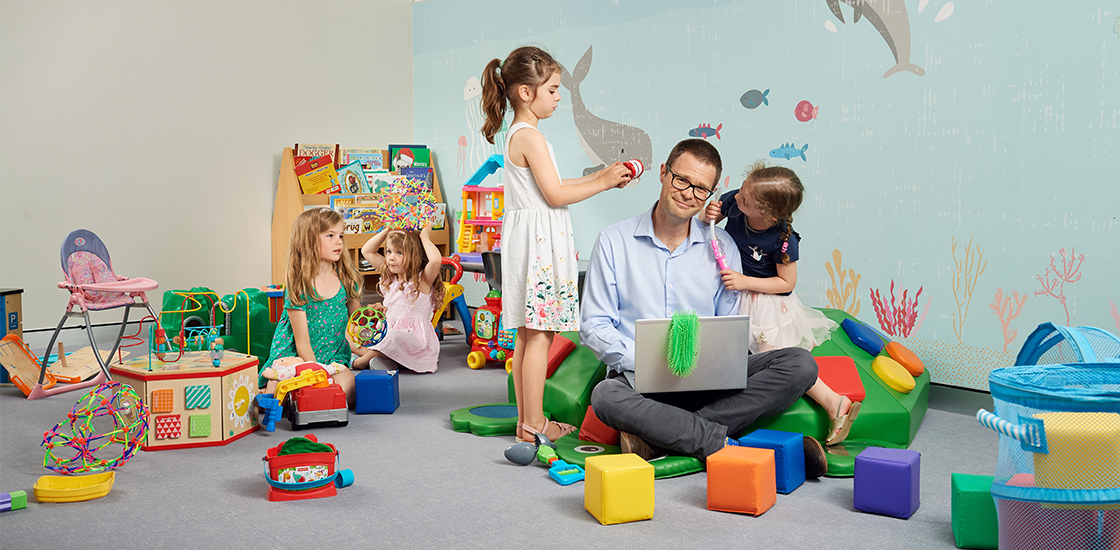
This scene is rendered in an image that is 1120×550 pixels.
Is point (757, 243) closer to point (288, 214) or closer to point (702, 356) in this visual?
point (702, 356)

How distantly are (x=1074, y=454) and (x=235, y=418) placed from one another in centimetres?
245

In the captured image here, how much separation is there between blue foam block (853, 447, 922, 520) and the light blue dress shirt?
731mm

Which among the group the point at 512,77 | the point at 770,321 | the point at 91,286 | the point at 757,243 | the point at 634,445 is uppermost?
the point at 512,77

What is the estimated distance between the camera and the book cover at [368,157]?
5.55m

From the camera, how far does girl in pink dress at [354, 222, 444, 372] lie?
13.2 ft

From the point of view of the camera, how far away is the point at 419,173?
5770mm

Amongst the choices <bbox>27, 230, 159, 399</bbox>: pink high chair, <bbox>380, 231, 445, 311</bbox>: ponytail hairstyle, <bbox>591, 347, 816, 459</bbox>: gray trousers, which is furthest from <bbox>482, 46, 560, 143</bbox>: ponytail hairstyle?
<bbox>27, 230, 159, 399</bbox>: pink high chair

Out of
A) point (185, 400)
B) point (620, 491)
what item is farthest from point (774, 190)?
point (185, 400)

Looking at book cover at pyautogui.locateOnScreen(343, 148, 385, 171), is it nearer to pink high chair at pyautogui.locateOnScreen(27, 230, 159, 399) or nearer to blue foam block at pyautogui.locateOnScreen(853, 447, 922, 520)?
pink high chair at pyautogui.locateOnScreen(27, 230, 159, 399)

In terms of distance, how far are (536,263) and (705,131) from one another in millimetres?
1776

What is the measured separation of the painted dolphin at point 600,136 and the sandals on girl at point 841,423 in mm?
2137

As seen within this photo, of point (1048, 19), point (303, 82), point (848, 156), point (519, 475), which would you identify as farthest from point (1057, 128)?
point (303, 82)

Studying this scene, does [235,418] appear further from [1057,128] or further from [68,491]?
[1057,128]

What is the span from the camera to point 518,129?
9.00ft
